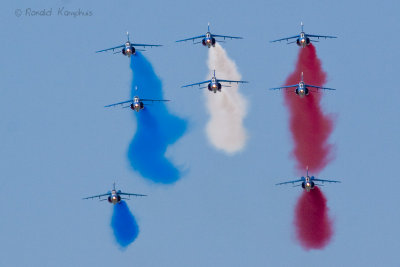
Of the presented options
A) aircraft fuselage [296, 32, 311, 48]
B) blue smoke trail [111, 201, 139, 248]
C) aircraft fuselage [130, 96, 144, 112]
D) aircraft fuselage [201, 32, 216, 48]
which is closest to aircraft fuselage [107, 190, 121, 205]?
blue smoke trail [111, 201, 139, 248]

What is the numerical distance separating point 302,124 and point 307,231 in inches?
382

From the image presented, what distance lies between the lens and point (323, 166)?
105750 millimetres

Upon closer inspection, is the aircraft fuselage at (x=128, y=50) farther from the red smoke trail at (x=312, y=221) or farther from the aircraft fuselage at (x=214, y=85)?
the red smoke trail at (x=312, y=221)

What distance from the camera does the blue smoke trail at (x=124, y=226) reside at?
106 meters

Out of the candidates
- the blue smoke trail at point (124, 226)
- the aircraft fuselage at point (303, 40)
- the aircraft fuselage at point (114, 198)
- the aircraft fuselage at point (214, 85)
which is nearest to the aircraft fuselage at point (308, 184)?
the aircraft fuselage at point (214, 85)

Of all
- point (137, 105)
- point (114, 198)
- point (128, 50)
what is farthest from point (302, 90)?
point (114, 198)

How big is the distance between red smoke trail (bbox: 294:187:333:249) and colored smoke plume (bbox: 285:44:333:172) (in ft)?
8.43

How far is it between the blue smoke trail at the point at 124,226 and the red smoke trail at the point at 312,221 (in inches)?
554

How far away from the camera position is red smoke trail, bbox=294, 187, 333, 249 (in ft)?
339

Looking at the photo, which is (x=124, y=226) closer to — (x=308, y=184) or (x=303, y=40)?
(x=308, y=184)

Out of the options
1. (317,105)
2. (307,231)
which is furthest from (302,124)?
→ (307,231)

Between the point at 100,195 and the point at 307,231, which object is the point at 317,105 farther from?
the point at 100,195

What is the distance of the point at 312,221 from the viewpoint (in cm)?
10381

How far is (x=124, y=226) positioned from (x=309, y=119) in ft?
60.5
